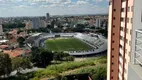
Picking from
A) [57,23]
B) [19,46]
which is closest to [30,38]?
[19,46]

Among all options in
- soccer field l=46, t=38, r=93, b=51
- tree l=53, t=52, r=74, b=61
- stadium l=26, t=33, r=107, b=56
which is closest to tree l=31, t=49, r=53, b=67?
tree l=53, t=52, r=74, b=61

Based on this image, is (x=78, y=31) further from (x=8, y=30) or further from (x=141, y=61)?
(x=141, y=61)

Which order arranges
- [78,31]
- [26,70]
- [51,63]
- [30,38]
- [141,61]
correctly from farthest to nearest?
[78,31] → [30,38] → [51,63] → [26,70] → [141,61]

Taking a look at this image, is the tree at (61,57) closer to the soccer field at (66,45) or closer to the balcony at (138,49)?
the soccer field at (66,45)

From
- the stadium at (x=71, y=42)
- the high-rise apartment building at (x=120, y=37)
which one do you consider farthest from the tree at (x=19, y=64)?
the high-rise apartment building at (x=120, y=37)

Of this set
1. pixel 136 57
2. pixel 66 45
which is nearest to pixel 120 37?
pixel 136 57

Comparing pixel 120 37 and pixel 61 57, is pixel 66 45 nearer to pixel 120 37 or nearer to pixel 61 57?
pixel 61 57

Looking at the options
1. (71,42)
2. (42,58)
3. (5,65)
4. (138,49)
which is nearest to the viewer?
(138,49)
